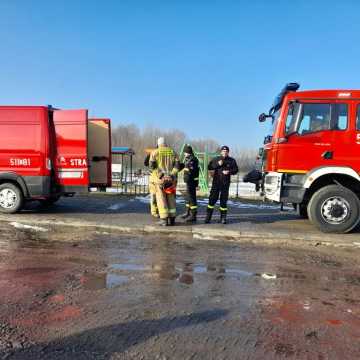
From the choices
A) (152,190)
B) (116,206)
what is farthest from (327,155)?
(116,206)

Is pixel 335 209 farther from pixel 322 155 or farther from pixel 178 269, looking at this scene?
pixel 178 269

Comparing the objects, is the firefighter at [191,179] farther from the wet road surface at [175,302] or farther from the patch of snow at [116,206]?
the patch of snow at [116,206]

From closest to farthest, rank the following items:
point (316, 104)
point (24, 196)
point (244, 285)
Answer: point (244, 285)
point (316, 104)
point (24, 196)

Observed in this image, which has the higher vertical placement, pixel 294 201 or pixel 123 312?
pixel 294 201

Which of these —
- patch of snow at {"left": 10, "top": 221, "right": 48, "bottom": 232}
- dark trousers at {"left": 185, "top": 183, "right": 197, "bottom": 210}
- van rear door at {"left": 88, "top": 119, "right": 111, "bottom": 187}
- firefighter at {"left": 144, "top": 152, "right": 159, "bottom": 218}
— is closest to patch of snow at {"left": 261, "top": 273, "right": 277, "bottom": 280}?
firefighter at {"left": 144, "top": 152, "right": 159, "bottom": 218}

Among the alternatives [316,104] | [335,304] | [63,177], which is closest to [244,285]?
[335,304]

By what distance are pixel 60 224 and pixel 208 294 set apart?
5172 mm

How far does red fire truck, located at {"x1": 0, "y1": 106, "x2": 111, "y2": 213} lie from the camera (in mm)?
9328

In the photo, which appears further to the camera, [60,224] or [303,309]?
[60,224]

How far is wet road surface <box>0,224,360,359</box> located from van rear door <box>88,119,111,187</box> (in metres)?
4.05

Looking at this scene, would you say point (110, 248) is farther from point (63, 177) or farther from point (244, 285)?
point (63, 177)

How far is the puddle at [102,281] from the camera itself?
15.2 feet

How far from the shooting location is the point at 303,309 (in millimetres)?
4094

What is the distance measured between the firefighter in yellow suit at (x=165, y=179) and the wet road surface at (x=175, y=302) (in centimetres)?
173
